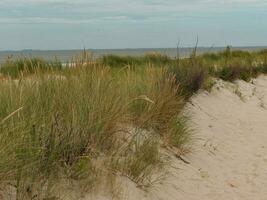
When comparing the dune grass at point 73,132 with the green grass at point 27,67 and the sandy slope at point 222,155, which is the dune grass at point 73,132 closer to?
the green grass at point 27,67

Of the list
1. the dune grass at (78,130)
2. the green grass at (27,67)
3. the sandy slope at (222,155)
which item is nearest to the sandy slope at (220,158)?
the sandy slope at (222,155)

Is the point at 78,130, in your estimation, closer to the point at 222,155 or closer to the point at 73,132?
the point at 73,132

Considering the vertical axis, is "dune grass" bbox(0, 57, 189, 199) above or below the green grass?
below

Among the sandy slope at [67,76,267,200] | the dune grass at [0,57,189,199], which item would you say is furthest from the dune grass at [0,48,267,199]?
the sandy slope at [67,76,267,200]

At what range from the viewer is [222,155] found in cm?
877

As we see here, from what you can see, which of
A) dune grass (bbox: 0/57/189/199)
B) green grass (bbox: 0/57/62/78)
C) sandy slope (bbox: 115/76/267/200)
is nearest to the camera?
dune grass (bbox: 0/57/189/199)

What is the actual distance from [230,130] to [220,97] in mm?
2849

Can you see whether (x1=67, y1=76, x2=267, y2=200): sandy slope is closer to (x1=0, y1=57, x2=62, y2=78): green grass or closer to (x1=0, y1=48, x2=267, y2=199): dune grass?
(x1=0, y1=48, x2=267, y2=199): dune grass

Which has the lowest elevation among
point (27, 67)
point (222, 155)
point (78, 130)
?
point (222, 155)

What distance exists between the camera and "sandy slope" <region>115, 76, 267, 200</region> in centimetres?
664

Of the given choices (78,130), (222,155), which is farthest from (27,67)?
(222,155)

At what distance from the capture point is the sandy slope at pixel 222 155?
664 centimetres

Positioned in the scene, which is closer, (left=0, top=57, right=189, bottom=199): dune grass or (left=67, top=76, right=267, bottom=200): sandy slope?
(left=0, top=57, right=189, bottom=199): dune grass

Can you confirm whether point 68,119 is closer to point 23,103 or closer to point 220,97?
point 23,103
